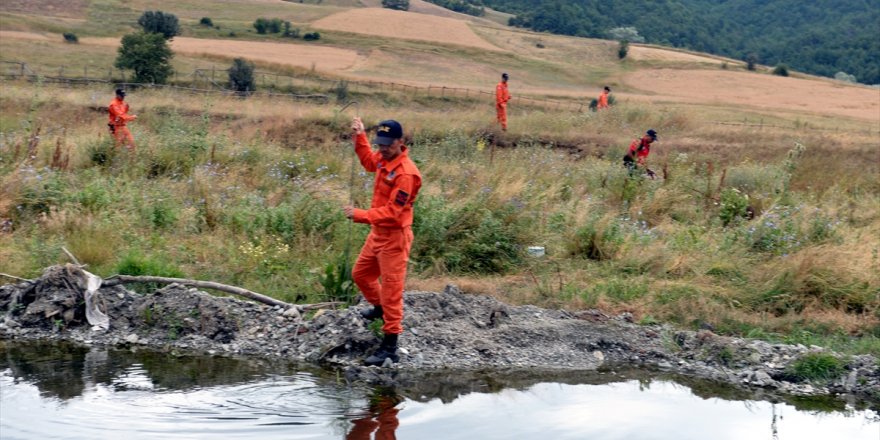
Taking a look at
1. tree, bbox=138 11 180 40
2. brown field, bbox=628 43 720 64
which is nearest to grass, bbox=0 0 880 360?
tree, bbox=138 11 180 40

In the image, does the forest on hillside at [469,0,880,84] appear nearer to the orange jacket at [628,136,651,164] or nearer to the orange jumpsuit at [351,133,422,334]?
the orange jacket at [628,136,651,164]

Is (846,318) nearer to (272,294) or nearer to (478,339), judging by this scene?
(478,339)

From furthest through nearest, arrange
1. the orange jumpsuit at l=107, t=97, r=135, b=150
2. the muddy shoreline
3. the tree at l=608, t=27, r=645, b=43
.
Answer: the tree at l=608, t=27, r=645, b=43 < the orange jumpsuit at l=107, t=97, r=135, b=150 < the muddy shoreline

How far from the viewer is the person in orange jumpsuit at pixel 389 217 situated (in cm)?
734

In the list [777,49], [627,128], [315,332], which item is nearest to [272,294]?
[315,332]

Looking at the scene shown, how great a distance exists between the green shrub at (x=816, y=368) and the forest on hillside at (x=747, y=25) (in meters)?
91.1

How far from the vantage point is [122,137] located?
14820 millimetres

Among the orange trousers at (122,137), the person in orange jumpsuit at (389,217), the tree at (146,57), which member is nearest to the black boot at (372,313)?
the person in orange jumpsuit at (389,217)

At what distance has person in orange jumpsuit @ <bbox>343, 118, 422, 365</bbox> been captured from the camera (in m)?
7.34

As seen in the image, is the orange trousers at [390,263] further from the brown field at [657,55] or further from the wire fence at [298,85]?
the brown field at [657,55]

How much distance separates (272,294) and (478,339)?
2.25 metres

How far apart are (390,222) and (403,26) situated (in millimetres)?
63550

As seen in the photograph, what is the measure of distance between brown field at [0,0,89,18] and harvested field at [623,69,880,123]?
1506 inches

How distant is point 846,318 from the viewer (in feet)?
32.2
